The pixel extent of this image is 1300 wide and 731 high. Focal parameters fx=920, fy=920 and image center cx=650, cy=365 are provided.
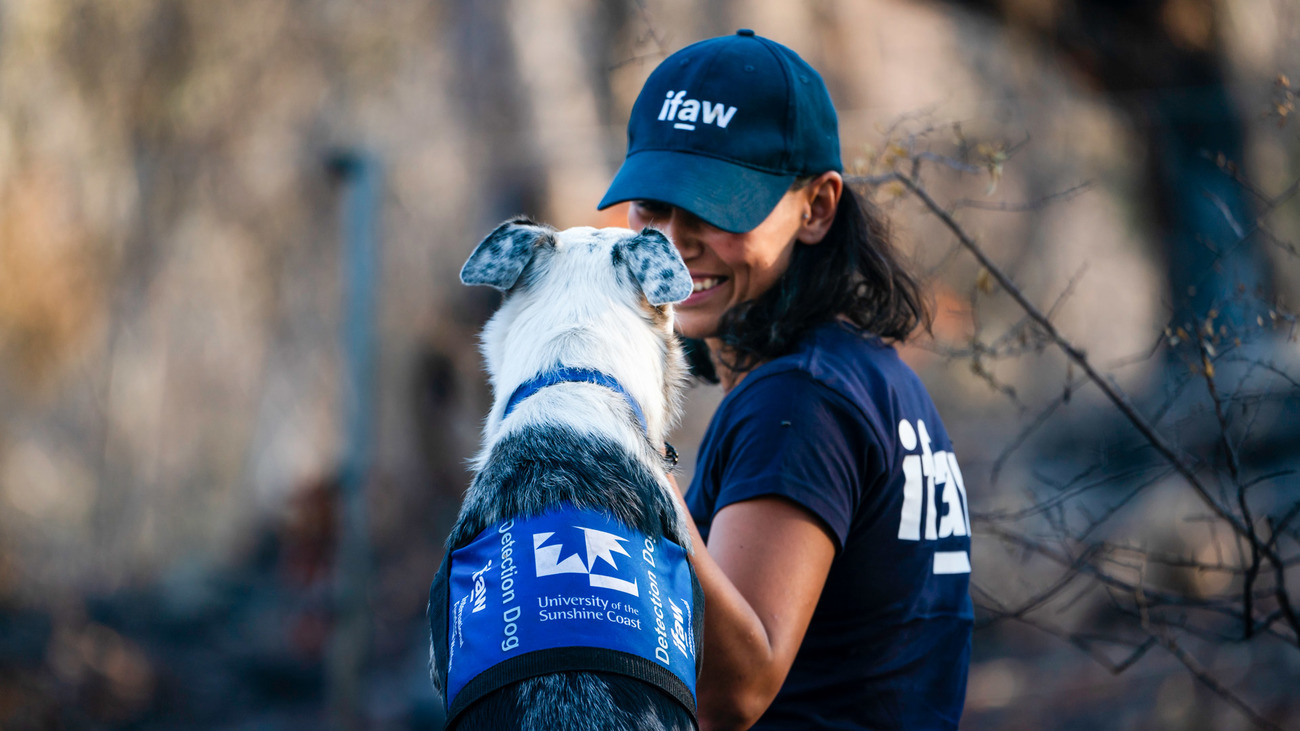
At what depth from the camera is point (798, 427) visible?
1811 mm

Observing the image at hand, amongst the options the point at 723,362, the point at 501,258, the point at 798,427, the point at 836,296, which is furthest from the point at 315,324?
the point at 798,427

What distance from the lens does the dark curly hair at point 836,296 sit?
2168 millimetres

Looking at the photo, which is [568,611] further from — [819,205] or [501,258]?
[819,205]

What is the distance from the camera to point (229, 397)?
6.27 meters

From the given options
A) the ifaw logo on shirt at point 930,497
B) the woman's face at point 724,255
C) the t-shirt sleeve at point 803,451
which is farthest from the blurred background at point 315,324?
the t-shirt sleeve at point 803,451

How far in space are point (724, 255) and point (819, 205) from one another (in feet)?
0.95

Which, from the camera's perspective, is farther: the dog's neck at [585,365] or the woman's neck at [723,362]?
the woman's neck at [723,362]

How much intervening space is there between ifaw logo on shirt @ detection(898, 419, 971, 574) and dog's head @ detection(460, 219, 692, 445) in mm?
571

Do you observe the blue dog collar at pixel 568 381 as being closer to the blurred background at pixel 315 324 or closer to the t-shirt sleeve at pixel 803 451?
the t-shirt sleeve at pixel 803 451

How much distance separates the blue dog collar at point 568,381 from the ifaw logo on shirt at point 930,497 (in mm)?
576

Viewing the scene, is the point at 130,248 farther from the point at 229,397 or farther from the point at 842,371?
the point at 842,371

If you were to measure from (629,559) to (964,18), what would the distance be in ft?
28.4

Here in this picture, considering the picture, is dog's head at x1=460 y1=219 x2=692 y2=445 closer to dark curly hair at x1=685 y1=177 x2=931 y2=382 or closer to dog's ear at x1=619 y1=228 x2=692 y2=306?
dog's ear at x1=619 y1=228 x2=692 y2=306

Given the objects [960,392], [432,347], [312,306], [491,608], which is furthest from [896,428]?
[960,392]
